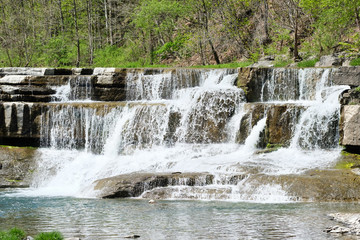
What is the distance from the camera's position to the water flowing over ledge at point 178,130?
14.7 m

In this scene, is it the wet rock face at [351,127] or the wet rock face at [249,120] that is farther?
the wet rock face at [249,120]

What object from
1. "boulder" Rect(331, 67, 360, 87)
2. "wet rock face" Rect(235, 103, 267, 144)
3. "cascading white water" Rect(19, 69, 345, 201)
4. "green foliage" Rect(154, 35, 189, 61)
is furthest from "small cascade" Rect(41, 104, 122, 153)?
"green foliage" Rect(154, 35, 189, 61)

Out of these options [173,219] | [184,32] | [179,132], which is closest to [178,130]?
[179,132]

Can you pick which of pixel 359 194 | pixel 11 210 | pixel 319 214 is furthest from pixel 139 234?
pixel 359 194

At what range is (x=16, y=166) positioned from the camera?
20.0 meters

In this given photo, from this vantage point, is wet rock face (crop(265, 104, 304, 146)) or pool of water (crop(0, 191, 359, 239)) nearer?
pool of water (crop(0, 191, 359, 239))

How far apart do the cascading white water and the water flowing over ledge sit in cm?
4

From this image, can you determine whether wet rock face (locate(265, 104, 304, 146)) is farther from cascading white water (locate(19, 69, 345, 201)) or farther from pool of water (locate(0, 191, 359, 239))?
pool of water (locate(0, 191, 359, 239))

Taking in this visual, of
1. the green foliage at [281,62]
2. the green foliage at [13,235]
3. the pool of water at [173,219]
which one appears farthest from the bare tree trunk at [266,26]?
the green foliage at [13,235]

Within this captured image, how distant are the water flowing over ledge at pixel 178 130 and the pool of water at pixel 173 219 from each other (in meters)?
1.34

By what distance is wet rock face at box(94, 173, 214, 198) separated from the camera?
47.9ft

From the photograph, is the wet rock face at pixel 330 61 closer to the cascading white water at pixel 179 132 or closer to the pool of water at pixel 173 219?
the cascading white water at pixel 179 132

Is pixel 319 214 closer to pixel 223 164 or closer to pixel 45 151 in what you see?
pixel 223 164

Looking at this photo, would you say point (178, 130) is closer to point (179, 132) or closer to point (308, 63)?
point (179, 132)
